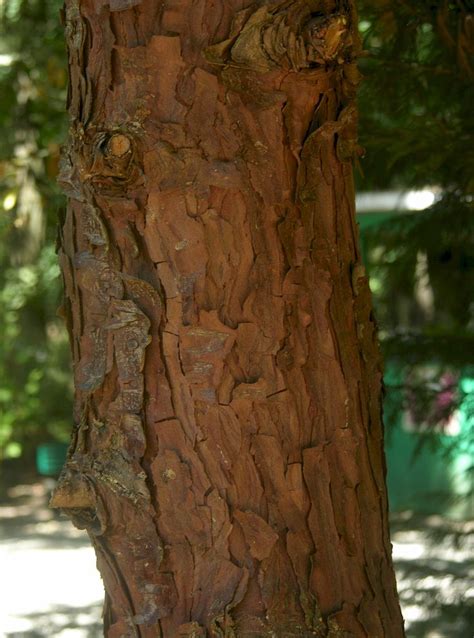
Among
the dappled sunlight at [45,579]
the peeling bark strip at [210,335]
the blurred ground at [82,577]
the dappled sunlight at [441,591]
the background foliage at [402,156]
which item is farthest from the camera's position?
the dappled sunlight at [45,579]

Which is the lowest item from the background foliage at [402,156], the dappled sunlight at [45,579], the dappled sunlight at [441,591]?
the dappled sunlight at [441,591]

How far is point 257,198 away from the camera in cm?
215

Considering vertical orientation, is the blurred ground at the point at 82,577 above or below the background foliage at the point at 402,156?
below

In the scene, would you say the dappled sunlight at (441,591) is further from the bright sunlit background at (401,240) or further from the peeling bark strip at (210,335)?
the peeling bark strip at (210,335)

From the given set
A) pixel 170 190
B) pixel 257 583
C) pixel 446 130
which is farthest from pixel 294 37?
pixel 446 130

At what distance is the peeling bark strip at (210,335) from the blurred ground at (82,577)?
8.35 ft

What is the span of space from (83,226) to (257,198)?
1.18ft

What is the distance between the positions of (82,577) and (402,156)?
3957mm

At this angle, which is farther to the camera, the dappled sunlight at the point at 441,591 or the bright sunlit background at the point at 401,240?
the dappled sunlight at the point at 441,591

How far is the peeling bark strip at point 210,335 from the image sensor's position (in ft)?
6.97

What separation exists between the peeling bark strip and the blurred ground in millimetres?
2545

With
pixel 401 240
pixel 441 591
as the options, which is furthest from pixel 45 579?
pixel 401 240

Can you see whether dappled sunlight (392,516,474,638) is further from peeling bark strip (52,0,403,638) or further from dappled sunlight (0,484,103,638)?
peeling bark strip (52,0,403,638)

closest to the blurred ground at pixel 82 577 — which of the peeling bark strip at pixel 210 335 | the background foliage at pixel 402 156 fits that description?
the background foliage at pixel 402 156
